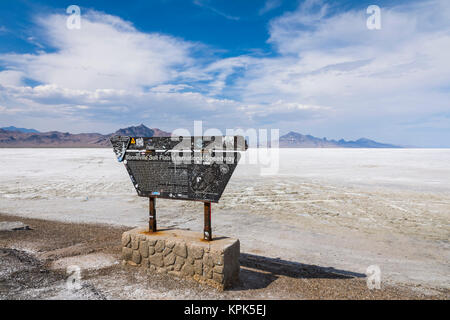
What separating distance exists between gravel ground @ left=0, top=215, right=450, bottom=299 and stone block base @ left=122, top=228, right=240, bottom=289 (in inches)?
6.0

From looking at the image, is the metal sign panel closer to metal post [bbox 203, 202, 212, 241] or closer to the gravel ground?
metal post [bbox 203, 202, 212, 241]

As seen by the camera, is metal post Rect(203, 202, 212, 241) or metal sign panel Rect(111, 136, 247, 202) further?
metal post Rect(203, 202, 212, 241)

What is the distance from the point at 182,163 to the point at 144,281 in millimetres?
2148

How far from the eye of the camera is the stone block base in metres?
4.67

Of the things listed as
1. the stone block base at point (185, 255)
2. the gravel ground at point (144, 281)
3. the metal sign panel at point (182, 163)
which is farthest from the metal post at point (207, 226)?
the gravel ground at point (144, 281)

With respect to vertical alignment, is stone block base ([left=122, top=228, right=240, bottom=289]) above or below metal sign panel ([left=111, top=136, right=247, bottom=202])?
below

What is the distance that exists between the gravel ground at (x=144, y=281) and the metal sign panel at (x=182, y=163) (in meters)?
1.51

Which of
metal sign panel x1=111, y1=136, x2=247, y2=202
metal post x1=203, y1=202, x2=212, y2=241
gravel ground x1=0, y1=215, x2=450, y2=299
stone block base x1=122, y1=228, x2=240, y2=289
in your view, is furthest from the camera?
metal post x1=203, y1=202, x2=212, y2=241

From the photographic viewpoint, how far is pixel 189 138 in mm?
5016

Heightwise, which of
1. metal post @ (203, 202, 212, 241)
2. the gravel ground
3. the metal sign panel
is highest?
the metal sign panel

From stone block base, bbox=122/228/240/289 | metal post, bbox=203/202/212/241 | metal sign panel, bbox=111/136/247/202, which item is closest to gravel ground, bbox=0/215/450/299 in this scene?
stone block base, bbox=122/228/240/289

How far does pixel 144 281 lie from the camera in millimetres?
4965

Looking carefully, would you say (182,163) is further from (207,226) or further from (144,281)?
(144,281)
